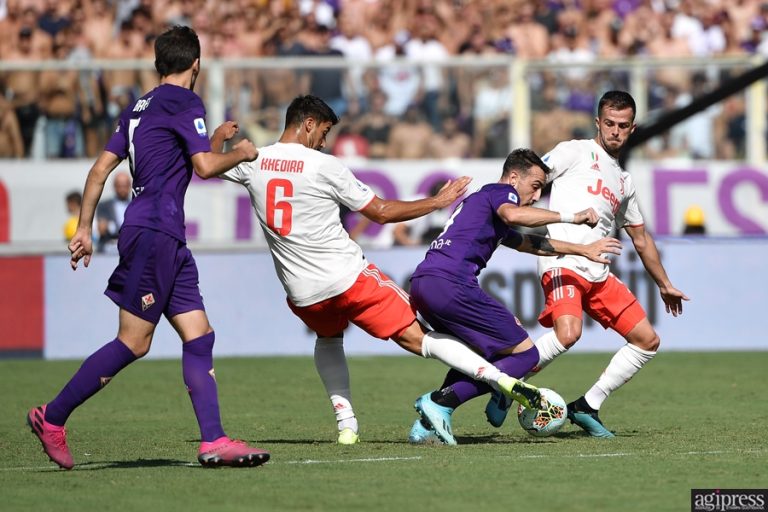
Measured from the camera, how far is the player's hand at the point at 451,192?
27.2ft

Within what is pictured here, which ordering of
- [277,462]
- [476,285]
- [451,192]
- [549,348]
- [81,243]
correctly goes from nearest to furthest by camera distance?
[81,243], [277,462], [451,192], [476,285], [549,348]

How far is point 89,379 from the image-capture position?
25.5 ft

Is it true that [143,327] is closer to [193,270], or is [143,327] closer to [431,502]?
[193,270]

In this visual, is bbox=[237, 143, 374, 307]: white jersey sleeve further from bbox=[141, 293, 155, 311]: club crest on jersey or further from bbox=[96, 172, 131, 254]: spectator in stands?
bbox=[96, 172, 131, 254]: spectator in stands

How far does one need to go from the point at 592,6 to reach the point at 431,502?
15872 millimetres

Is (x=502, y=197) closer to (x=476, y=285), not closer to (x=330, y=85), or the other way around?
(x=476, y=285)

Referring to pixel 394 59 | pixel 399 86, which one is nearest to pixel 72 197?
pixel 399 86

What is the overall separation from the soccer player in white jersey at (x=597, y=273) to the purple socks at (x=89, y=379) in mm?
2952

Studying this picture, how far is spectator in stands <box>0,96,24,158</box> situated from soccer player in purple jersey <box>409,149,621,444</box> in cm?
1054

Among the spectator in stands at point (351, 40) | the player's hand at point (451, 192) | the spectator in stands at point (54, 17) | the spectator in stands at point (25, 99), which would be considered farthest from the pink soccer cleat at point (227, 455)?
the spectator in stands at point (54, 17)

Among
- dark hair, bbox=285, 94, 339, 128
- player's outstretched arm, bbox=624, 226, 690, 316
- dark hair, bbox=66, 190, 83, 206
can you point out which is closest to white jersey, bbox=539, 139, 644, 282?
player's outstretched arm, bbox=624, 226, 690, 316

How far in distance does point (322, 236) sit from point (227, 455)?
5.38ft

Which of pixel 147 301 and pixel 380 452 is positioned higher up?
pixel 147 301

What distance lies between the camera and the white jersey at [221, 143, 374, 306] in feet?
28.5
